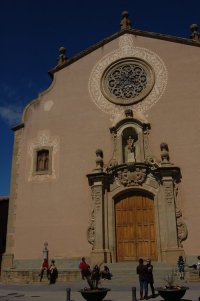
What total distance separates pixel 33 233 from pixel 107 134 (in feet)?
23.3

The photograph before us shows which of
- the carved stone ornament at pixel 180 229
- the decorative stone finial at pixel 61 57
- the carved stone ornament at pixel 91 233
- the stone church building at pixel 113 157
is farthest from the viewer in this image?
the decorative stone finial at pixel 61 57

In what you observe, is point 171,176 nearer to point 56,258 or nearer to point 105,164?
point 105,164

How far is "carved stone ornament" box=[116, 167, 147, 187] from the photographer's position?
19.9 meters

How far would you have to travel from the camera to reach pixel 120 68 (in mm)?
23391

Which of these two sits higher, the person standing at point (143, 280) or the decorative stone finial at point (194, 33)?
the decorative stone finial at point (194, 33)

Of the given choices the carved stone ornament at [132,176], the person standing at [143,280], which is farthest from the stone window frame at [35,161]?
the person standing at [143,280]

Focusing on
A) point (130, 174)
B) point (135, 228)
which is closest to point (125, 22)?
point (130, 174)

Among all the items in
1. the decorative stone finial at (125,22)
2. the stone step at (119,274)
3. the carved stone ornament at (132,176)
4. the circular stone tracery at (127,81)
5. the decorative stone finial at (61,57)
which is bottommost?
the stone step at (119,274)

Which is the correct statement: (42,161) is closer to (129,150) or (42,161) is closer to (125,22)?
(129,150)

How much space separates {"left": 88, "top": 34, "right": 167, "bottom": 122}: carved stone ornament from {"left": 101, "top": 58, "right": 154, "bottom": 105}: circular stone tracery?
62mm

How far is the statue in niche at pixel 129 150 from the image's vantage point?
20.8 m

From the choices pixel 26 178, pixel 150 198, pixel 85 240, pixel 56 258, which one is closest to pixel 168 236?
Answer: pixel 150 198

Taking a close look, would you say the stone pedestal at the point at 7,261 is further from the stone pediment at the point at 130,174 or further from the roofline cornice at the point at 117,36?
the roofline cornice at the point at 117,36

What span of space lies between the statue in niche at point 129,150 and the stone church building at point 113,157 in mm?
73
